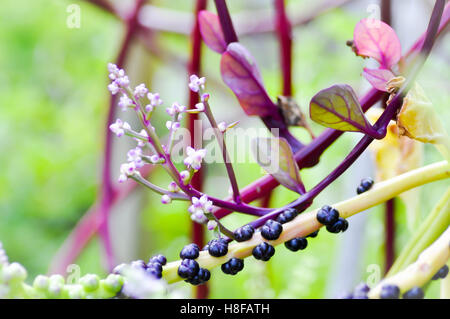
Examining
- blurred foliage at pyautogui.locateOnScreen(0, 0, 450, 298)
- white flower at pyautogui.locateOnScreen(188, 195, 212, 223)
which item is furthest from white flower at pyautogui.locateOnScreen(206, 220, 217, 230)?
blurred foliage at pyautogui.locateOnScreen(0, 0, 450, 298)

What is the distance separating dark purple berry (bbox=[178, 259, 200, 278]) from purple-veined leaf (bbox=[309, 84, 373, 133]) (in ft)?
0.19

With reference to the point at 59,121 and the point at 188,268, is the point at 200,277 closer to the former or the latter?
the point at 188,268

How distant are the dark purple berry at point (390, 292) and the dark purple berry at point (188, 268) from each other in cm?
5

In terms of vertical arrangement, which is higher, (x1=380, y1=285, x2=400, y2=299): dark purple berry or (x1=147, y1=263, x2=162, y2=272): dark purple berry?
(x1=147, y1=263, x2=162, y2=272): dark purple berry

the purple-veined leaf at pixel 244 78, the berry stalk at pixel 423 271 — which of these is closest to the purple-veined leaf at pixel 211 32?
the purple-veined leaf at pixel 244 78

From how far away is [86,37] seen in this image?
106cm

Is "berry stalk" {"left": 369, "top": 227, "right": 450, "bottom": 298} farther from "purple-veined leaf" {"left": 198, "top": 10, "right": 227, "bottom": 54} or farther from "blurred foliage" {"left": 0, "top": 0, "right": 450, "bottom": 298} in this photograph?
"blurred foliage" {"left": 0, "top": 0, "right": 450, "bottom": 298}

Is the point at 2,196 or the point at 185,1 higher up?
the point at 185,1

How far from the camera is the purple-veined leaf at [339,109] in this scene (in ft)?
0.50

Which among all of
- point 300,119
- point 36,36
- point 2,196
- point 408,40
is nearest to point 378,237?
point 408,40

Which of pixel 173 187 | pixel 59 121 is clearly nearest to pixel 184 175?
pixel 173 187

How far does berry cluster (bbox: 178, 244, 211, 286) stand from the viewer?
0.47 ft
